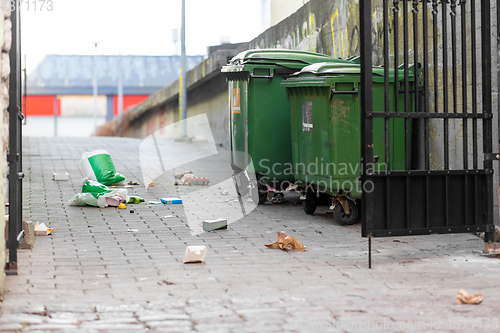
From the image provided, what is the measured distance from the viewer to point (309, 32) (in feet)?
35.8

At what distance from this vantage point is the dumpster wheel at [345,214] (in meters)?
6.48

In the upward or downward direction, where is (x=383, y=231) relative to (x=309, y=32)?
downward

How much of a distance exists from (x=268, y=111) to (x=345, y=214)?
1821 millimetres

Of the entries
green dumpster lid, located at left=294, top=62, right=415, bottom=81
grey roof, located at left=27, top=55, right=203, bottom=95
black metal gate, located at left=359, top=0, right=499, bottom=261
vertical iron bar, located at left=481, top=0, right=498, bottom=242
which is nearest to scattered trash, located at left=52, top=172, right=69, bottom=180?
green dumpster lid, located at left=294, top=62, right=415, bottom=81

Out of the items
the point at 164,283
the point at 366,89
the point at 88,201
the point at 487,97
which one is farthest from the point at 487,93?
the point at 88,201

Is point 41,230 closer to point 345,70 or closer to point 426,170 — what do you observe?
point 345,70

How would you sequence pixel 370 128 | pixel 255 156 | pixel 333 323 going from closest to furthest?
pixel 333 323 → pixel 370 128 → pixel 255 156

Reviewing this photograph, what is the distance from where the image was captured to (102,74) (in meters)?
45.8

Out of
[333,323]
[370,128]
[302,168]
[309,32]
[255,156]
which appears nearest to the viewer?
[333,323]

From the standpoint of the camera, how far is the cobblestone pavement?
11.4 feet

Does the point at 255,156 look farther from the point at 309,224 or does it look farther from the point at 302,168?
the point at 309,224

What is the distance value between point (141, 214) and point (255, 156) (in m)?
1.59

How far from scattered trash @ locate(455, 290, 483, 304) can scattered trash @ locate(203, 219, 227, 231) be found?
2877 millimetres

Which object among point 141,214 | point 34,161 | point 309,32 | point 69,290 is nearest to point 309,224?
point 141,214
